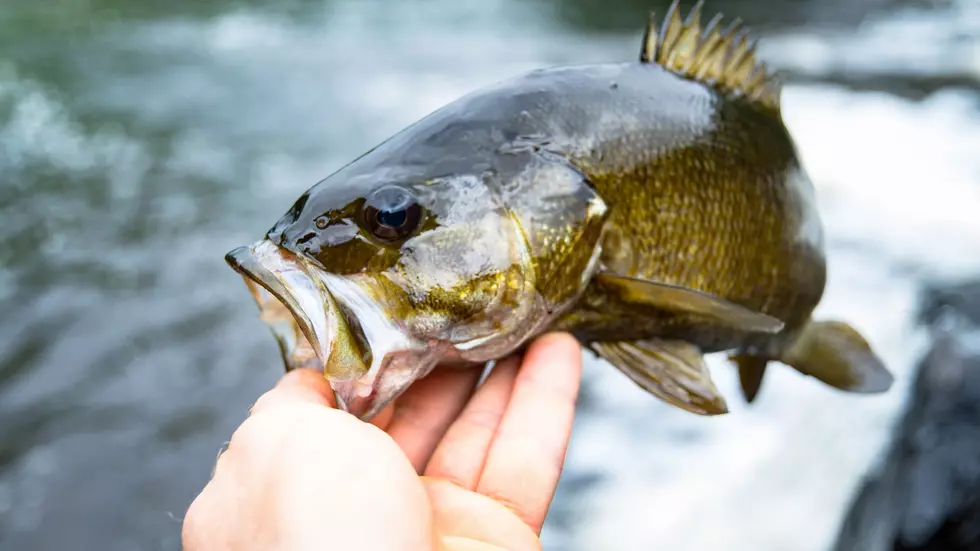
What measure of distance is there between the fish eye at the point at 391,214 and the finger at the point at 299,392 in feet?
1.05

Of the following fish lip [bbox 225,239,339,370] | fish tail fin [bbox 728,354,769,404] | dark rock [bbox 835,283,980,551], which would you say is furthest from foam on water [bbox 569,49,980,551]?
fish lip [bbox 225,239,339,370]

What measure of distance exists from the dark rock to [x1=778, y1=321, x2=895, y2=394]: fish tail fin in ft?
3.55

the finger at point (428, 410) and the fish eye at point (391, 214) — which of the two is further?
the finger at point (428, 410)

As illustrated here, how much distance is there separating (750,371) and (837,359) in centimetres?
26

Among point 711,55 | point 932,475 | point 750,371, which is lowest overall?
point 932,475

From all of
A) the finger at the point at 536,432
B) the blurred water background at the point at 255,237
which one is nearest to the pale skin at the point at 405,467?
the finger at the point at 536,432

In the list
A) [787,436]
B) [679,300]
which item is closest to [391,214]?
[679,300]

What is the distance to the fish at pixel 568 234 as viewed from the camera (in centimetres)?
141

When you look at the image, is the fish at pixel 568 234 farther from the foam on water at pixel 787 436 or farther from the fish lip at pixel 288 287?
the foam on water at pixel 787 436

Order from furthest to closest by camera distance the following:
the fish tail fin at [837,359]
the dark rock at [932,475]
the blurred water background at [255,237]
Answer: the blurred water background at [255,237] → the dark rock at [932,475] → the fish tail fin at [837,359]

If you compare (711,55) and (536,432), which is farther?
(711,55)

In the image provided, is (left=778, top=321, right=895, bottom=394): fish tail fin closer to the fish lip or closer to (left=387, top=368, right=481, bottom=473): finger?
(left=387, top=368, right=481, bottom=473): finger

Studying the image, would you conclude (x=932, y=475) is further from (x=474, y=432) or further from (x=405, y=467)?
(x=405, y=467)

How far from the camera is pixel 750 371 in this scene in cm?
236
